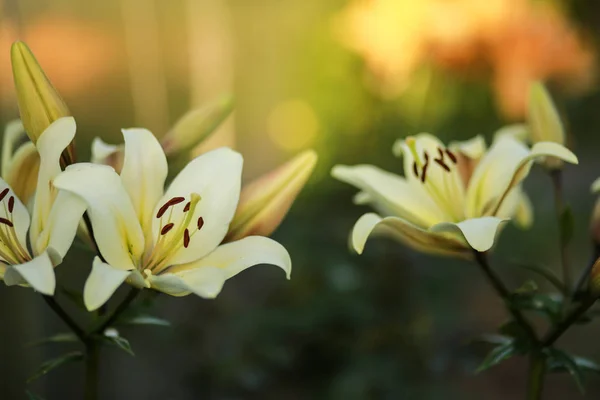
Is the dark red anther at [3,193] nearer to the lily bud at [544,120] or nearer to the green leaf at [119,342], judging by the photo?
the green leaf at [119,342]

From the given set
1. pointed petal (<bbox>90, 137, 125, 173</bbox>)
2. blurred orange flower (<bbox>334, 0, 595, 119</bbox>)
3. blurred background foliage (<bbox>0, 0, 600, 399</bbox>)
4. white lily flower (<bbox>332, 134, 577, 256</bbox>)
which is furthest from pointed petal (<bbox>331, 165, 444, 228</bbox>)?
blurred orange flower (<bbox>334, 0, 595, 119</bbox>)

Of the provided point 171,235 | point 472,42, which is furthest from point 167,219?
point 472,42

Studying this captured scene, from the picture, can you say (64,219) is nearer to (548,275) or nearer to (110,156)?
(110,156)

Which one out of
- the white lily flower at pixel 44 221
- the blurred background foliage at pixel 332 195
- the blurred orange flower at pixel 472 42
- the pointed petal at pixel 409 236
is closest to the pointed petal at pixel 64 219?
the white lily flower at pixel 44 221

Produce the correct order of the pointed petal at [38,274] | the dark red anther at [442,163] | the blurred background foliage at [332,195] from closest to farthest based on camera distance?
the pointed petal at [38,274] → the dark red anther at [442,163] → the blurred background foliage at [332,195]

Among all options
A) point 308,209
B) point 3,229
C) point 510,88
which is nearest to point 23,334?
point 308,209

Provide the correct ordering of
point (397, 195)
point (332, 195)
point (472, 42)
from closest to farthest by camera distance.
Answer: point (397, 195) → point (472, 42) → point (332, 195)

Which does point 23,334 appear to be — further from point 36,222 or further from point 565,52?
point 565,52
